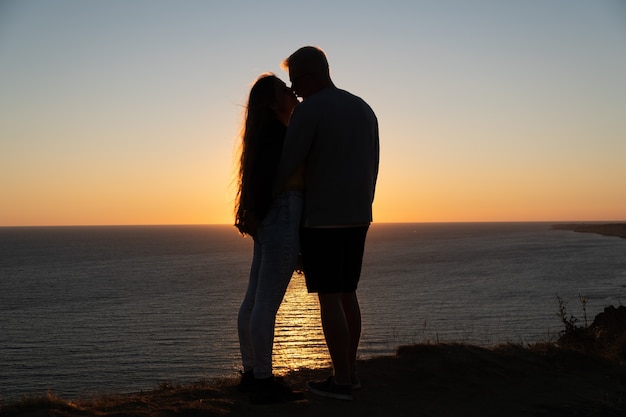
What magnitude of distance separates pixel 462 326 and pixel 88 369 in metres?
18.9

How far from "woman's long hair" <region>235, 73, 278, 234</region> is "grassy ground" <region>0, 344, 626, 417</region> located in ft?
4.16

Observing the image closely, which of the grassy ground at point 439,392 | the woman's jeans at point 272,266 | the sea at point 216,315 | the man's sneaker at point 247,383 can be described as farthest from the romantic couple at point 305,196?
the sea at point 216,315

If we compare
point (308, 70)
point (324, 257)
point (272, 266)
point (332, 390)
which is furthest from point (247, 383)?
point (308, 70)

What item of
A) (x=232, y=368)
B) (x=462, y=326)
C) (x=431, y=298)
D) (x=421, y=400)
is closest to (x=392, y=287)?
(x=431, y=298)

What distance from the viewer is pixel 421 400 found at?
4578mm

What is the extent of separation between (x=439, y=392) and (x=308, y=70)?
2.59 m

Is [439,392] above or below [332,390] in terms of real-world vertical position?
below

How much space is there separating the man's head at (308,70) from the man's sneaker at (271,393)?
204 cm

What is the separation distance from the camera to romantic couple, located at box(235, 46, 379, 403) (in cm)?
426

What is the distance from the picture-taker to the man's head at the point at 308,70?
4387mm

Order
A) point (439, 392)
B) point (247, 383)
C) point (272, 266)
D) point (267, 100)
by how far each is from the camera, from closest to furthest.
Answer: point (272, 266), point (267, 100), point (247, 383), point (439, 392)

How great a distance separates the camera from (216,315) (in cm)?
4338

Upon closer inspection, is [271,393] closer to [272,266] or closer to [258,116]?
[272,266]

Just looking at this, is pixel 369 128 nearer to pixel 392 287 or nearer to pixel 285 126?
pixel 285 126
